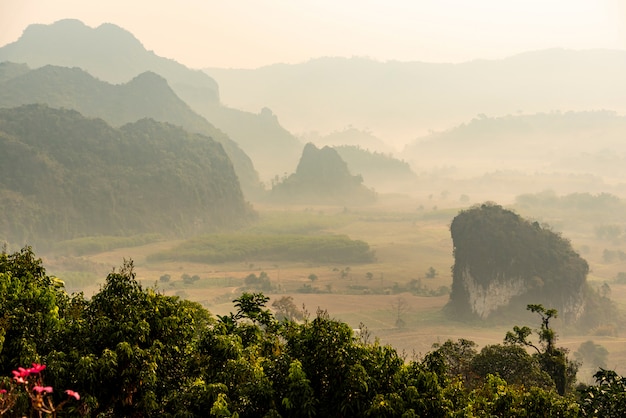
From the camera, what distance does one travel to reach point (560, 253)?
11356 cm

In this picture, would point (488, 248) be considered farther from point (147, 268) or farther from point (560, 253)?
point (147, 268)

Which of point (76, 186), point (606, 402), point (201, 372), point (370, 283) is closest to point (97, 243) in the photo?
point (76, 186)

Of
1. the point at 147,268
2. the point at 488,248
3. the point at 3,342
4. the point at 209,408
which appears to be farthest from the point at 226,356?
the point at 147,268

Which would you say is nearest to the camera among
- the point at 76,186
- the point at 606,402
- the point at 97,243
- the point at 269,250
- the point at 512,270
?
the point at 606,402

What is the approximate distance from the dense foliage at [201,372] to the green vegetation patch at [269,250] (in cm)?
14229

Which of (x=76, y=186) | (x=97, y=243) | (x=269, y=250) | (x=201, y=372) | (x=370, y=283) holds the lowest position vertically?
(x=370, y=283)

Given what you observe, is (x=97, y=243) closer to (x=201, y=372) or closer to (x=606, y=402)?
(x=201, y=372)

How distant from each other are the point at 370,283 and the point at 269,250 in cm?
4209

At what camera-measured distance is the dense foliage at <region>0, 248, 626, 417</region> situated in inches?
571

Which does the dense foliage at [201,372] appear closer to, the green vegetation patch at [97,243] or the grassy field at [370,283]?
the grassy field at [370,283]

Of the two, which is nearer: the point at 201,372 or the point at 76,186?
the point at 201,372

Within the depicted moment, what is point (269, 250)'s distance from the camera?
16625 cm

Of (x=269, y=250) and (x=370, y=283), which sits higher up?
(x=269, y=250)

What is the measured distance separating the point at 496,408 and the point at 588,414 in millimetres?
3849
